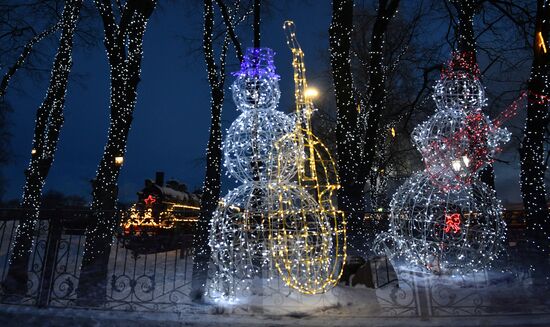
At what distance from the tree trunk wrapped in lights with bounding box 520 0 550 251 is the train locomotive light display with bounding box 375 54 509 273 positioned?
2.17 meters

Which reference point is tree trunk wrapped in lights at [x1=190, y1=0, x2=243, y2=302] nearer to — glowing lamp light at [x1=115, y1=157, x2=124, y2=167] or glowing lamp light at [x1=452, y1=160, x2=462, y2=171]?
glowing lamp light at [x1=115, y1=157, x2=124, y2=167]

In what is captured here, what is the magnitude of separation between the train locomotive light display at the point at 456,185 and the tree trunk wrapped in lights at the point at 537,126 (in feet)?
7.13

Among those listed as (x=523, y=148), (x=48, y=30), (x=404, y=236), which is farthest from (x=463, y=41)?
(x=48, y=30)

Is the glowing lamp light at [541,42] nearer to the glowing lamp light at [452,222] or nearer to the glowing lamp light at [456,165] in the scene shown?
the glowing lamp light at [456,165]

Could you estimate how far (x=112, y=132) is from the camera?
7109 mm

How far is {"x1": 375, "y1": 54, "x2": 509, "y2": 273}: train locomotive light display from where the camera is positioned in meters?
6.51

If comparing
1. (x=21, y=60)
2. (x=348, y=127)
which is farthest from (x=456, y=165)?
(x=21, y=60)

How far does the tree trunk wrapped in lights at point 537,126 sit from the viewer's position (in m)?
8.23

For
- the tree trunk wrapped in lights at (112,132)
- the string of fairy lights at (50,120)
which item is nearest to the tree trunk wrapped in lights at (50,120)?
the string of fairy lights at (50,120)

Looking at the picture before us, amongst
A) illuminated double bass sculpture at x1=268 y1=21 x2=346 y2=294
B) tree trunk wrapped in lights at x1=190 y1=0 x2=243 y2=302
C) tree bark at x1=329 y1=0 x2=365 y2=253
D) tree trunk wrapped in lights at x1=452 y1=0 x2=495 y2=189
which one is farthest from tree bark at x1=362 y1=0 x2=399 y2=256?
illuminated double bass sculpture at x1=268 y1=21 x2=346 y2=294

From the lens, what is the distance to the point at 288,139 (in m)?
5.41

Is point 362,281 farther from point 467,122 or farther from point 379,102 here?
point 379,102

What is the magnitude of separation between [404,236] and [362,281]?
1.49 m

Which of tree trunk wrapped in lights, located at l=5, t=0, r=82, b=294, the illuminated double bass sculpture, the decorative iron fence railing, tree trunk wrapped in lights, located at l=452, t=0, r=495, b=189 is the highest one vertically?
tree trunk wrapped in lights, located at l=452, t=0, r=495, b=189
